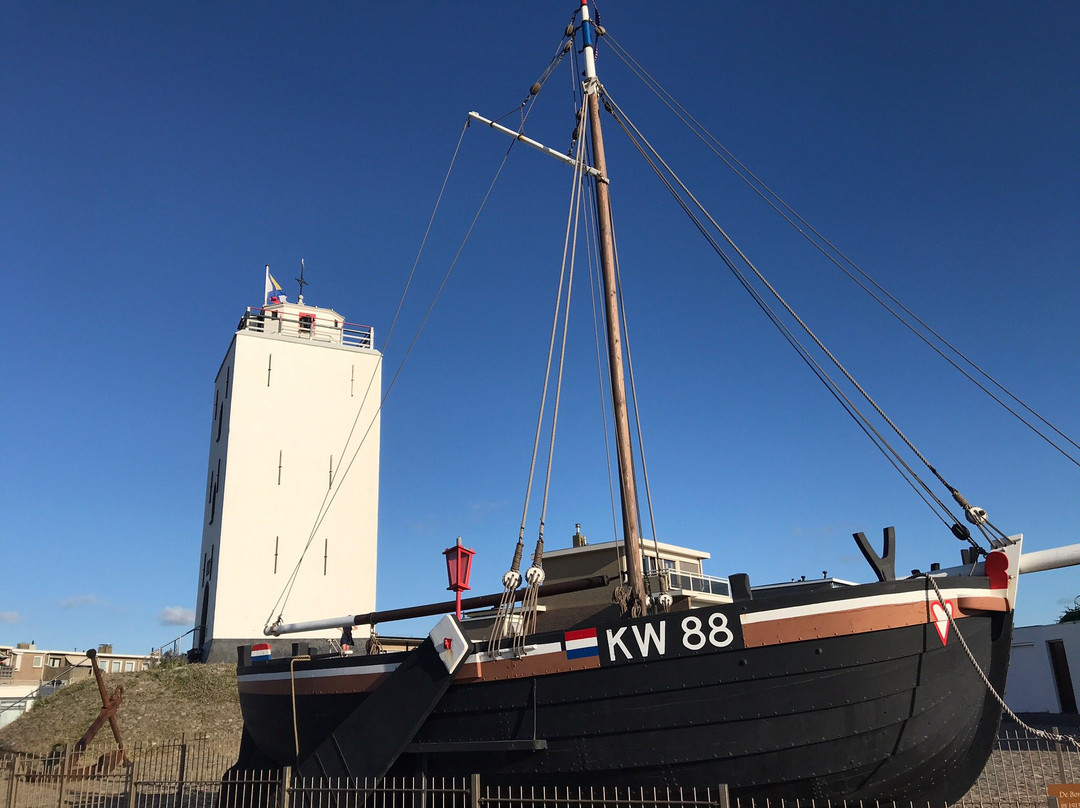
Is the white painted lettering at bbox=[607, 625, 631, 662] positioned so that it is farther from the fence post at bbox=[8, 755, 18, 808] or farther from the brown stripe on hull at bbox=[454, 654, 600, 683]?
the fence post at bbox=[8, 755, 18, 808]

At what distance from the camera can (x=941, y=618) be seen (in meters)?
8.05

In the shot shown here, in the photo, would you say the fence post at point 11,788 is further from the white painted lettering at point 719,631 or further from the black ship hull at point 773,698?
the white painted lettering at point 719,631

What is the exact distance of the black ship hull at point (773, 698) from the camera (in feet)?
25.8

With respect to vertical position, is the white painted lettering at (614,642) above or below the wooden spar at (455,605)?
below

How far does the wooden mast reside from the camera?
10578 millimetres

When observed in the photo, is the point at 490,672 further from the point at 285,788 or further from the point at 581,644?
the point at 285,788

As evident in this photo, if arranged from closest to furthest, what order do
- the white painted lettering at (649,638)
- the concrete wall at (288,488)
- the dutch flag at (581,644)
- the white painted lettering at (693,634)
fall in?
the white painted lettering at (693,634)
the white painted lettering at (649,638)
the dutch flag at (581,644)
the concrete wall at (288,488)

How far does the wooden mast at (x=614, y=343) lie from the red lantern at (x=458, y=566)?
238 centimetres

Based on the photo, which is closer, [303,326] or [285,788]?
[285,788]

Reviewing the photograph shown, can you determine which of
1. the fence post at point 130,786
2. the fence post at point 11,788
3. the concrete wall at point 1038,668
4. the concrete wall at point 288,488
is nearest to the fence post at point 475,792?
the fence post at point 130,786

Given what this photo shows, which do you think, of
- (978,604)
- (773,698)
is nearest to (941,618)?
(978,604)

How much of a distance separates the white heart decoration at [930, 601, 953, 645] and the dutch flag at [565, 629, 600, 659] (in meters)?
3.51

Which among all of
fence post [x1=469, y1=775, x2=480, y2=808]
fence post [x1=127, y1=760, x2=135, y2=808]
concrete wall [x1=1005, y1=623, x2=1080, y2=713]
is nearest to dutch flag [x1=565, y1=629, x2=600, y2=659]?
fence post [x1=469, y1=775, x2=480, y2=808]

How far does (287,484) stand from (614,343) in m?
19.7
